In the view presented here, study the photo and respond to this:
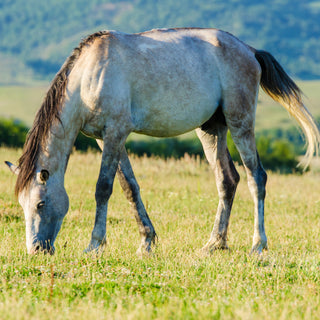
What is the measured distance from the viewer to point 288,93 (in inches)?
273

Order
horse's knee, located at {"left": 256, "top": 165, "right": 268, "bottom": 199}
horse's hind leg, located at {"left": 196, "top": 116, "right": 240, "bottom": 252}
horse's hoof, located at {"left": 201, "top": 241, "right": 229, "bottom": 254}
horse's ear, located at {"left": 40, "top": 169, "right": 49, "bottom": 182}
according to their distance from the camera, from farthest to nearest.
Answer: horse's hind leg, located at {"left": 196, "top": 116, "right": 240, "bottom": 252}
horse's knee, located at {"left": 256, "top": 165, "right": 268, "bottom": 199}
horse's hoof, located at {"left": 201, "top": 241, "right": 229, "bottom": 254}
horse's ear, located at {"left": 40, "top": 169, "right": 49, "bottom": 182}

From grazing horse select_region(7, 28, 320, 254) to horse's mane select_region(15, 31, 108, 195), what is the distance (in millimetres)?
11

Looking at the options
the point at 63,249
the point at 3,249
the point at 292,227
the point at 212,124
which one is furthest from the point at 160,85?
the point at 292,227

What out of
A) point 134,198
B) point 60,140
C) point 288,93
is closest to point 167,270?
point 134,198

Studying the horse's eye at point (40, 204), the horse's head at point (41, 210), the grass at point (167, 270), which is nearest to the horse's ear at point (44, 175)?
the horse's head at point (41, 210)

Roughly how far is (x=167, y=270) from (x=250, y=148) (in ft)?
7.88

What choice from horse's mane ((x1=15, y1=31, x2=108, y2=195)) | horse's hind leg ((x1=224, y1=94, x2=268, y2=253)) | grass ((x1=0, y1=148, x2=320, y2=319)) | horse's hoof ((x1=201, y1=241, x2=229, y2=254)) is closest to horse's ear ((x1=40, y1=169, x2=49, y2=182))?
horse's mane ((x1=15, y1=31, x2=108, y2=195))

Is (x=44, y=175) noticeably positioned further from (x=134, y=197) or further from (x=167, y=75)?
(x=167, y=75)

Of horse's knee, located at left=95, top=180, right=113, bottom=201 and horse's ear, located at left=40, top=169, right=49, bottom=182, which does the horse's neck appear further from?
horse's knee, located at left=95, top=180, right=113, bottom=201

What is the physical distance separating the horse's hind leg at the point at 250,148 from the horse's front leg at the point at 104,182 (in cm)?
168

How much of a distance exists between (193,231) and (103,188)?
2.39 meters

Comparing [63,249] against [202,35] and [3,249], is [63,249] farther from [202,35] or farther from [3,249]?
[202,35]

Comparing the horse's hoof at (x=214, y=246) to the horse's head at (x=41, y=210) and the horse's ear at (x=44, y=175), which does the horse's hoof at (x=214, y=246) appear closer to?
the horse's head at (x=41, y=210)

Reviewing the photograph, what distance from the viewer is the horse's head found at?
5145 mm
